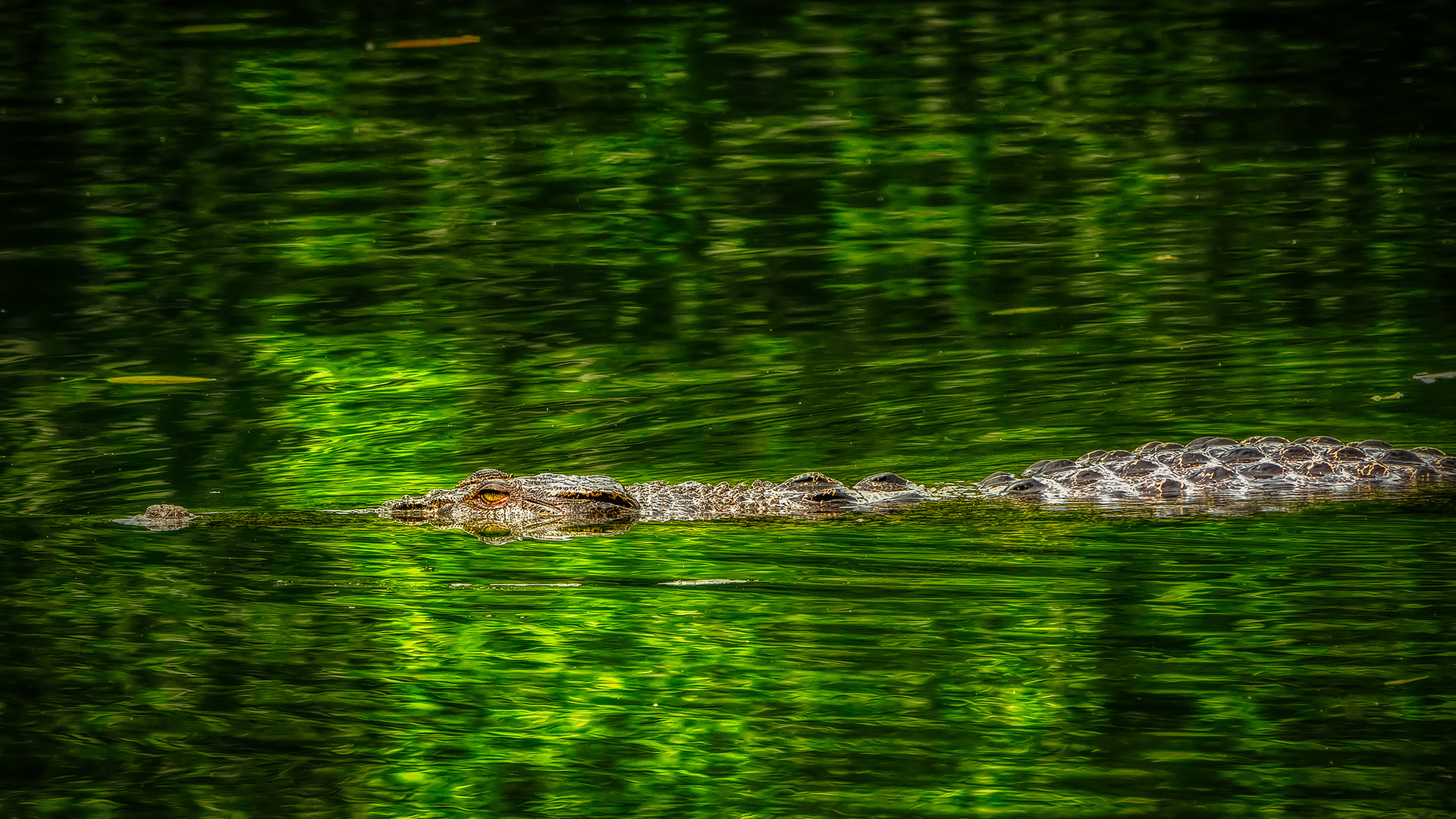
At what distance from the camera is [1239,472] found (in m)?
8.02

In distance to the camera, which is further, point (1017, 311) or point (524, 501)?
point (1017, 311)

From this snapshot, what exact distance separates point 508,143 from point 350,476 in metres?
8.98

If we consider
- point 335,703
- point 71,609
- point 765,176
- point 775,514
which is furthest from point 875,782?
point 765,176

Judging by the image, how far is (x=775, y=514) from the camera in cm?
810

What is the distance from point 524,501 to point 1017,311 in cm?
491

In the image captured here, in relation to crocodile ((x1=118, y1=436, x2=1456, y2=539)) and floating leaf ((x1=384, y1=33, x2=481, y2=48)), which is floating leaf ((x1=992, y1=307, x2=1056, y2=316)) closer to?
crocodile ((x1=118, y1=436, x2=1456, y2=539))

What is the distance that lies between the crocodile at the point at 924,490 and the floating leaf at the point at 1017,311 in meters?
3.82

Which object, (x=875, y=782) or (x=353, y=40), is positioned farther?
(x=353, y=40)

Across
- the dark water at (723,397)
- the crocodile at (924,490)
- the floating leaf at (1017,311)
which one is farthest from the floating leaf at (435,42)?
the crocodile at (924,490)

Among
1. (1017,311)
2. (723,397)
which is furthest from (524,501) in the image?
(1017,311)

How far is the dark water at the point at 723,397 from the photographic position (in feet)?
18.5

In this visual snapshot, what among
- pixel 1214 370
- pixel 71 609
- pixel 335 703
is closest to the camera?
pixel 335 703

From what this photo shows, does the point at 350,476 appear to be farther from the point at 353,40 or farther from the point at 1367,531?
the point at 353,40

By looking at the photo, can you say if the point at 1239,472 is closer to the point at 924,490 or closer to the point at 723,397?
the point at 924,490
